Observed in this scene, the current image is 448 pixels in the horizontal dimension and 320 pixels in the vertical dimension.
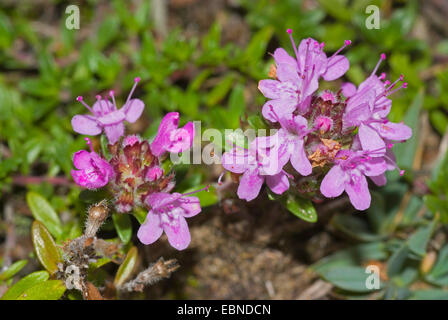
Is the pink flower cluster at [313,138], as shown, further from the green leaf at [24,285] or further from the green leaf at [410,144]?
the green leaf at [24,285]

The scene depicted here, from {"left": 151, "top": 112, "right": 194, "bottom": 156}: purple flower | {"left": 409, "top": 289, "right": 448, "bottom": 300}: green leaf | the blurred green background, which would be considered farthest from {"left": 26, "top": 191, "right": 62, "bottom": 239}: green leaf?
{"left": 409, "top": 289, "right": 448, "bottom": 300}: green leaf

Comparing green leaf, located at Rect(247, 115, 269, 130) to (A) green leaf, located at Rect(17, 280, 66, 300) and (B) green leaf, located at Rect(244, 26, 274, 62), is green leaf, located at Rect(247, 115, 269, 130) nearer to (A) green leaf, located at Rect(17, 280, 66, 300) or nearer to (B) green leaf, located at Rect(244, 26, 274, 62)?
(B) green leaf, located at Rect(244, 26, 274, 62)

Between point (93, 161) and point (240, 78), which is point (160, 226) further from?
point (240, 78)

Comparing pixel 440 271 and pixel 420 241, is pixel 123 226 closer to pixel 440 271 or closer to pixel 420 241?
pixel 420 241

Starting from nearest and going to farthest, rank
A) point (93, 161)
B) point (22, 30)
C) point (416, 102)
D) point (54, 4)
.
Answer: point (93, 161) < point (416, 102) < point (22, 30) < point (54, 4)

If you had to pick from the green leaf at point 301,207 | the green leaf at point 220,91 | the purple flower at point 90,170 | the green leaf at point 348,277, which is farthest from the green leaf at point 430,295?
the purple flower at point 90,170

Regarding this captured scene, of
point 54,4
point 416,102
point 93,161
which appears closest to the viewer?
point 93,161

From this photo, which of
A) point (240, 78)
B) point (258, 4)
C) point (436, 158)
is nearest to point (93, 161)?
point (240, 78)
